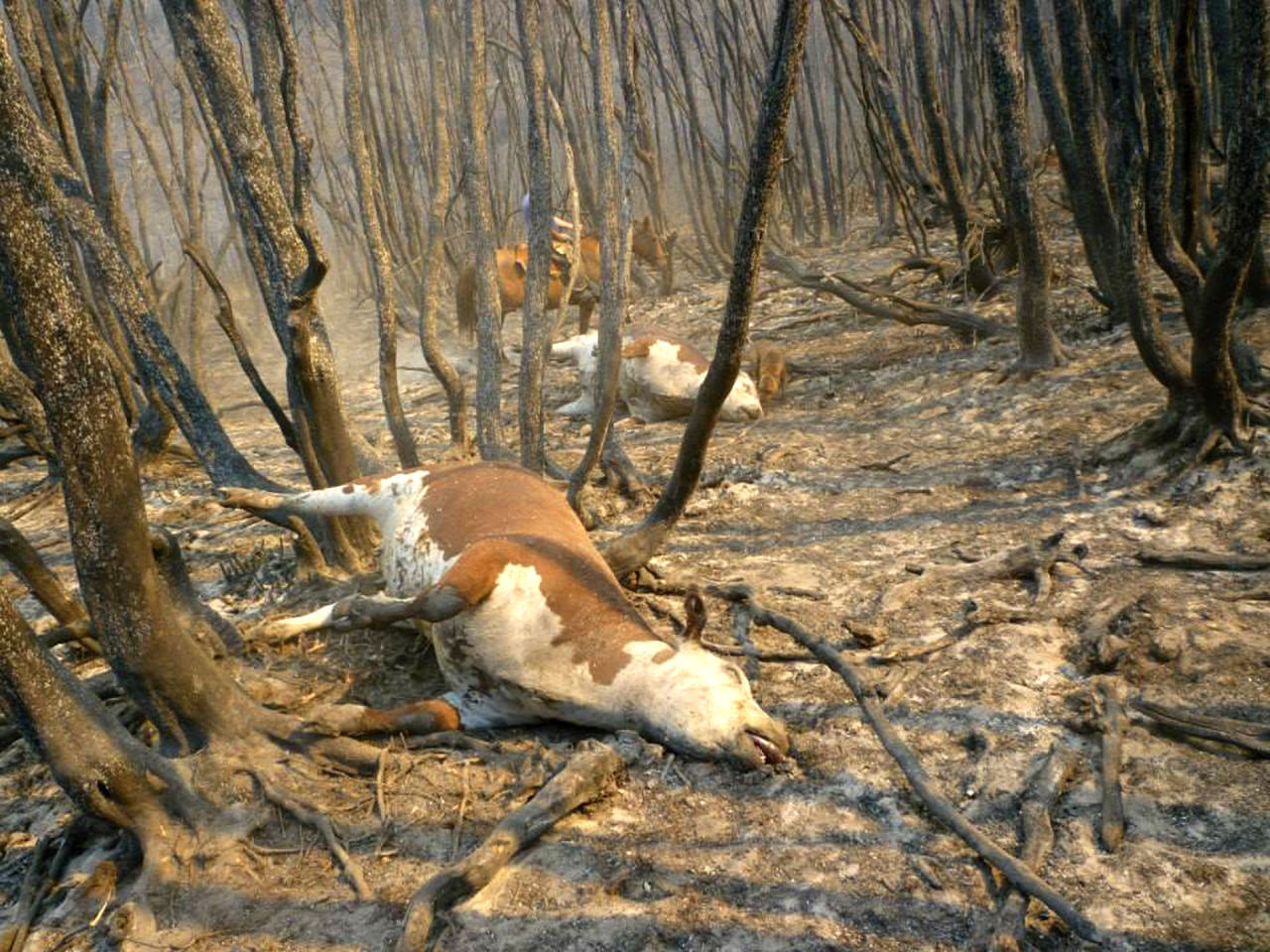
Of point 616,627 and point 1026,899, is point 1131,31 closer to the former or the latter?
point 616,627

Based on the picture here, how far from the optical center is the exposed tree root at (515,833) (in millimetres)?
2273

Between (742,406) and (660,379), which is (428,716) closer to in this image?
(742,406)

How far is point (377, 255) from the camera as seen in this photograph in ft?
16.5

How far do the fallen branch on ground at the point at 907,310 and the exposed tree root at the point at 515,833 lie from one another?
509 centimetres

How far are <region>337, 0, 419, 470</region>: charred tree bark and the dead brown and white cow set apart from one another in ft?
4.86

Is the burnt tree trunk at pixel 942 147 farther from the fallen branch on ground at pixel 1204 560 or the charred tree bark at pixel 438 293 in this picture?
the fallen branch on ground at pixel 1204 560

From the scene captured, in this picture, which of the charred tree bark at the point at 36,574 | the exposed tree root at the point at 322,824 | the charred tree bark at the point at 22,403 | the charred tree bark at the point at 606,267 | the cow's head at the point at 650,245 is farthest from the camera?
the cow's head at the point at 650,245

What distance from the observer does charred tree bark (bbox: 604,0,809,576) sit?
278cm

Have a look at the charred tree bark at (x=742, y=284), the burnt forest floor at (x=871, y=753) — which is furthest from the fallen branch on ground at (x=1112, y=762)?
the charred tree bark at (x=742, y=284)

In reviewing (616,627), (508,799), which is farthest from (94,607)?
(616,627)

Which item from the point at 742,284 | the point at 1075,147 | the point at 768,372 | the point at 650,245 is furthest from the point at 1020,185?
the point at 650,245

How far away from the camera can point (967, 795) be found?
2.58 meters

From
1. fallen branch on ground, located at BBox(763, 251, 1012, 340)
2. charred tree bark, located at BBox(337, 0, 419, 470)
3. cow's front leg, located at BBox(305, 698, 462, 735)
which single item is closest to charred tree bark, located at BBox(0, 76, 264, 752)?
cow's front leg, located at BBox(305, 698, 462, 735)

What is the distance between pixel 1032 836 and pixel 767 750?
0.76m
